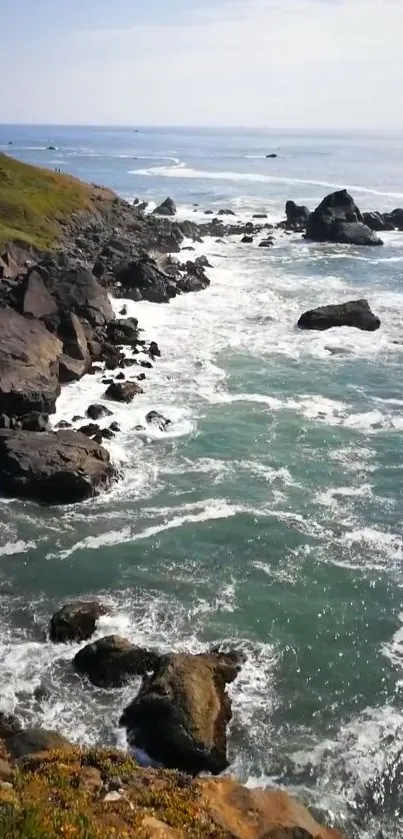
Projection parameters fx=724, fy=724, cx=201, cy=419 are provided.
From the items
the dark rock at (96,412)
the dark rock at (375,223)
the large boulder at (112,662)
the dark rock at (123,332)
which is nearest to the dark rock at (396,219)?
the dark rock at (375,223)

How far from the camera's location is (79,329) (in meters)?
43.3

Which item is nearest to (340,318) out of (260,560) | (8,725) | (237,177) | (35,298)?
(35,298)

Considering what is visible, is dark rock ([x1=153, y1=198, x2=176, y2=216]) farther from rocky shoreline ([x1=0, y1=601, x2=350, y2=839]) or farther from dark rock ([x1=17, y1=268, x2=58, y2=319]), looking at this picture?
rocky shoreline ([x1=0, y1=601, x2=350, y2=839])

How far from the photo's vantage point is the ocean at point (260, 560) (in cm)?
1825

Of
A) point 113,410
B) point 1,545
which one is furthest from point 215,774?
point 113,410

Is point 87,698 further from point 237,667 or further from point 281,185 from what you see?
point 281,185

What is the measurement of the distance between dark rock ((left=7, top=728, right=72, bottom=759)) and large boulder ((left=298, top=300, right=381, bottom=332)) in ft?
135

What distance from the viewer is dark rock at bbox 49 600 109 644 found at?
70.0 ft

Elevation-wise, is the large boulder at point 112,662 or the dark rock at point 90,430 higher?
the dark rock at point 90,430

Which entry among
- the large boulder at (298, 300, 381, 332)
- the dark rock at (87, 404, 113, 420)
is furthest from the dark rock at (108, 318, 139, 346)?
the large boulder at (298, 300, 381, 332)

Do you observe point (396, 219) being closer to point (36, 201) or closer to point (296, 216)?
point (296, 216)

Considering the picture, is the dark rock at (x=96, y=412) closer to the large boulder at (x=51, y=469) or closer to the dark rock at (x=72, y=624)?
the large boulder at (x=51, y=469)

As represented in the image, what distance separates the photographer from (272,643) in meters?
21.5

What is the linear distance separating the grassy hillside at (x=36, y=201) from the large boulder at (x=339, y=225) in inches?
1074
